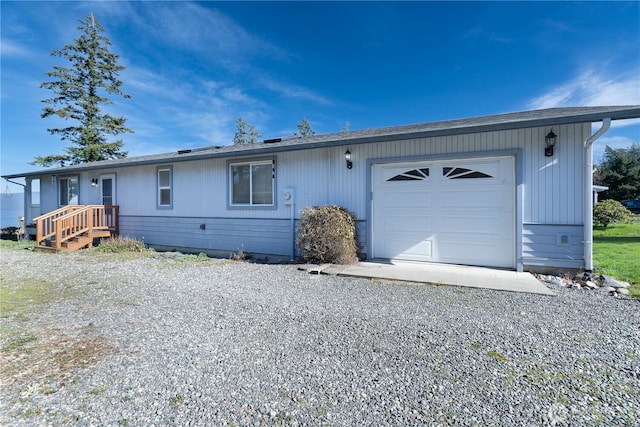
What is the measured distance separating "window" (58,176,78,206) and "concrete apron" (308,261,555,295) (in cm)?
1135

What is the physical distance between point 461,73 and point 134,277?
13.4m

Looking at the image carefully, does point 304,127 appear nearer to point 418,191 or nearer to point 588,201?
point 418,191

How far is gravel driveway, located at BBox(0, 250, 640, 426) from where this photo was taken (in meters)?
1.80

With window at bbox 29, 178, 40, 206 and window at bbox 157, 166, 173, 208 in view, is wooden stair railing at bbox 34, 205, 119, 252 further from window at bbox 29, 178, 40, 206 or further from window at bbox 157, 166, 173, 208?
window at bbox 29, 178, 40, 206

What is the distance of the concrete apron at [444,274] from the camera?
452 centimetres

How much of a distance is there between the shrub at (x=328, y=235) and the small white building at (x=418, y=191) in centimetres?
43

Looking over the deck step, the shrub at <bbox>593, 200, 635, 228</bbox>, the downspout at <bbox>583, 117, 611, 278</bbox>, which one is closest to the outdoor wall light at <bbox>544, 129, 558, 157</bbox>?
the downspout at <bbox>583, 117, 611, 278</bbox>

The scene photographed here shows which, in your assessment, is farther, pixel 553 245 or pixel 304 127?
pixel 304 127

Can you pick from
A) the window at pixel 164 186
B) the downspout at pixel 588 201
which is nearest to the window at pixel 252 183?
the window at pixel 164 186

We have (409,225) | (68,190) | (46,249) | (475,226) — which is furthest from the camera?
(68,190)

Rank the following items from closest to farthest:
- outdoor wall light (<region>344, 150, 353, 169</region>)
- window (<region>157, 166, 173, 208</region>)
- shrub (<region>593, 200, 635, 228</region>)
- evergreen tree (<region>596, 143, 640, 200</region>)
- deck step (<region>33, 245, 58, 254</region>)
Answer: outdoor wall light (<region>344, 150, 353, 169</region>), deck step (<region>33, 245, 58, 254</region>), window (<region>157, 166, 173, 208</region>), shrub (<region>593, 200, 635, 228</region>), evergreen tree (<region>596, 143, 640, 200</region>)

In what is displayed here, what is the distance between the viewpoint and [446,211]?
5.95 meters

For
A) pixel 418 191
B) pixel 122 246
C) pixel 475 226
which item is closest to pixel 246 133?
pixel 122 246

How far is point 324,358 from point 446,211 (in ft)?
14.6
